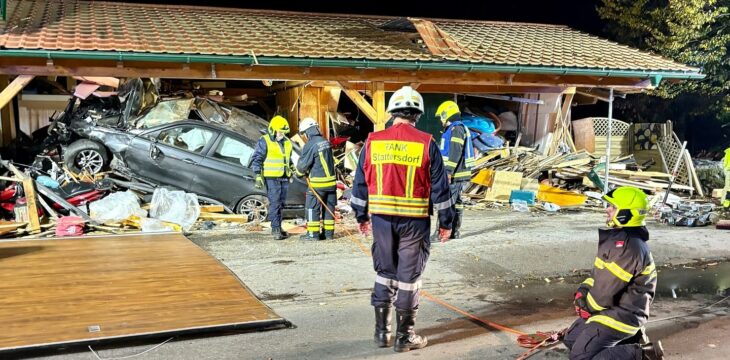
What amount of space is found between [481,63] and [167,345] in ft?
26.8

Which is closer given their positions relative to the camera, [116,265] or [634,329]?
[634,329]

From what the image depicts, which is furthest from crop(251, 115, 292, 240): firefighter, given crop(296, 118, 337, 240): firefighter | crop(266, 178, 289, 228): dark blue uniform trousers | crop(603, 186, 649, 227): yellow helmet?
crop(603, 186, 649, 227): yellow helmet

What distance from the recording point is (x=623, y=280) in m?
3.50

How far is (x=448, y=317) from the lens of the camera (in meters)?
5.36

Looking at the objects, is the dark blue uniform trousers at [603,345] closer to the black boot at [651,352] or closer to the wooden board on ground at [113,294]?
the black boot at [651,352]

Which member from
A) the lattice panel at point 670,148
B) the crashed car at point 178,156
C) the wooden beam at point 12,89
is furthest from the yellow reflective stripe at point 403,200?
the lattice panel at point 670,148

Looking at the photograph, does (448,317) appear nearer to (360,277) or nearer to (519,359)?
(519,359)

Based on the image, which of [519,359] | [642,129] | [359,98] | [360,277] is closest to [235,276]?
[360,277]

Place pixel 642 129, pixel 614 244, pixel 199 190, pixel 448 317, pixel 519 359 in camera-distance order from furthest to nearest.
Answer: pixel 642 129
pixel 199 190
pixel 448 317
pixel 519 359
pixel 614 244

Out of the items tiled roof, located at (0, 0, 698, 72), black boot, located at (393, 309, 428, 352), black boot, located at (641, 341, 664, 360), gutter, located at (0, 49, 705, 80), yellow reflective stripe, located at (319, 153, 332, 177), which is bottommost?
black boot, located at (393, 309, 428, 352)

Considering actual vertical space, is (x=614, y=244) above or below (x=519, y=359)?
above

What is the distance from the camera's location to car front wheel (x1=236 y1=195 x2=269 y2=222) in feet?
33.0

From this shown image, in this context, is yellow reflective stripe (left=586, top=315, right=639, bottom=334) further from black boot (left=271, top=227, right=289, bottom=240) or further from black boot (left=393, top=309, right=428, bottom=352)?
black boot (left=271, top=227, right=289, bottom=240)

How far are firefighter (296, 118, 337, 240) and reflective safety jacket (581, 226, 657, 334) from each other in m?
5.11
